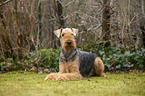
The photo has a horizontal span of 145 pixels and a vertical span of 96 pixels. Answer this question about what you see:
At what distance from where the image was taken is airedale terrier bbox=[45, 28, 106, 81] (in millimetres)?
3953

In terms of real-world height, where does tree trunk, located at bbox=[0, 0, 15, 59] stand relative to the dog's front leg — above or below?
above

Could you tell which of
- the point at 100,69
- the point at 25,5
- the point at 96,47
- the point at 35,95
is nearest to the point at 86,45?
the point at 96,47

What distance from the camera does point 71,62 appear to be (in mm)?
4172

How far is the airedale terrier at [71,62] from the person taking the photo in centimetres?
395

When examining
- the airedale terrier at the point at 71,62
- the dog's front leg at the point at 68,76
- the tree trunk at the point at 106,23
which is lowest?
the dog's front leg at the point at 68,76

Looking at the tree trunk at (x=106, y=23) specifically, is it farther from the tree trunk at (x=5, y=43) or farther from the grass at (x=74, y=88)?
the tree trunk at (x=5, y=43)

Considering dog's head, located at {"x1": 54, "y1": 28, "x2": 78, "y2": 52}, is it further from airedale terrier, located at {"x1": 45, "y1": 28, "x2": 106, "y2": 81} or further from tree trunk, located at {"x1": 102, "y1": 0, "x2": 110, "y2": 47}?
tree trunk, located at {"x1": 102, "y1": 0, "x2": 110, "y2": 47}

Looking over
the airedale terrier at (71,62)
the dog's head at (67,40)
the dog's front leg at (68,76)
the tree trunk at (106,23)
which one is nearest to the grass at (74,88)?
the dog's front leg at (68,76)

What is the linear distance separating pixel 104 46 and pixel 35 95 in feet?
14.2

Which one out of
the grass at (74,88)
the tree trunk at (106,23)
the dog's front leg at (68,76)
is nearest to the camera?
the grass at (74,88)

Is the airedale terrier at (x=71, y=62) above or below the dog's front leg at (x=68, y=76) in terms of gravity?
above

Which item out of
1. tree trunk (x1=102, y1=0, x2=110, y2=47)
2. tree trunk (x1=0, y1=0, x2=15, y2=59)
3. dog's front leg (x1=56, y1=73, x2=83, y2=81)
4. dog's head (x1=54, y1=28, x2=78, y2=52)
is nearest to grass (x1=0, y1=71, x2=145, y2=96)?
dog's front leg (x1=56, y1=73, x2=83, y2=81)

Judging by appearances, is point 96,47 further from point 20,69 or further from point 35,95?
point 35,95

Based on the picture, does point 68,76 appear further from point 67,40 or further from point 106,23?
point 106,23
